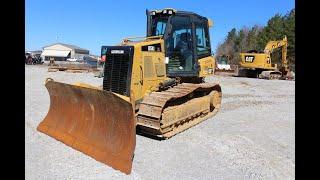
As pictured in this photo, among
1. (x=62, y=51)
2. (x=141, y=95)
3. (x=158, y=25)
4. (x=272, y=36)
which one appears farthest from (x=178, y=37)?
(x=62, y=51)

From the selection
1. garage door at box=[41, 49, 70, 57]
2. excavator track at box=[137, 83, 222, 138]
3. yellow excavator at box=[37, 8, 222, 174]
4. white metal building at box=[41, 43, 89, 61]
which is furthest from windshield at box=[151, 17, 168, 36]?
garage door at box=[41, 49, 70, 57]

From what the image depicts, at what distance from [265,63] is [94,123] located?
931 inches

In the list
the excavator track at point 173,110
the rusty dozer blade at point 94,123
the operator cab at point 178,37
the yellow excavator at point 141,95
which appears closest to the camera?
the rusty dozer blade at point 94,123

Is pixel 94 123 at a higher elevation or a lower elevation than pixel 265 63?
lower

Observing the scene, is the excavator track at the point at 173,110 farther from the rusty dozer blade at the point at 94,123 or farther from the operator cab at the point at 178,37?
the rusty dozer blade at the point at 94,123

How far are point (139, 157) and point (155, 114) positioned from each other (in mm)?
1398

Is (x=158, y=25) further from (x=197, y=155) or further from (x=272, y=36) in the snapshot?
(x=272, y=36)

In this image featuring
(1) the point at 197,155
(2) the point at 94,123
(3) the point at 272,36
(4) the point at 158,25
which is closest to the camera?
(1) the point at 197,155

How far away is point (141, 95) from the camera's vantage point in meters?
8.77

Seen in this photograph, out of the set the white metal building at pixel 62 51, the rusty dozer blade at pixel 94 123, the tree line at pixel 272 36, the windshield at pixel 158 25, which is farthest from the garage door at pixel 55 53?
the rusty dozer blade at pixel 94 123

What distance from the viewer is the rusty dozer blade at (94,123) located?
21.4 ft

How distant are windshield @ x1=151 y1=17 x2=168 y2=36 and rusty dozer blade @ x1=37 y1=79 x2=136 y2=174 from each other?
119 inches
